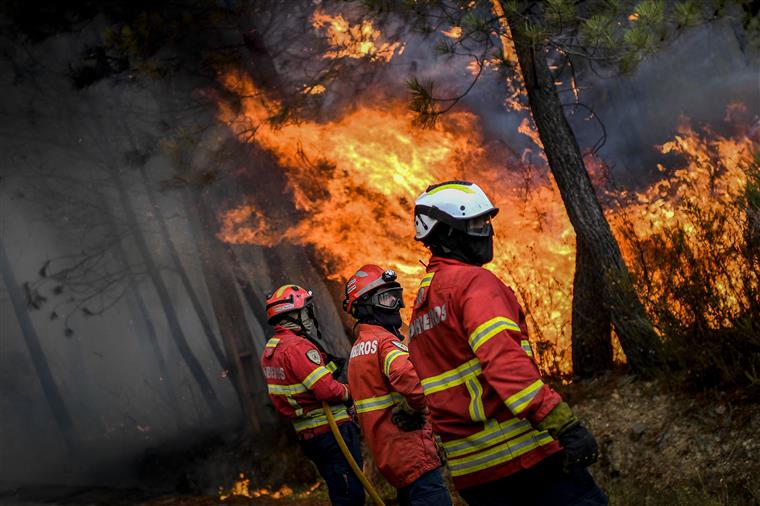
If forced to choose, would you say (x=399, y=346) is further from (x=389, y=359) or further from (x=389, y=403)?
(x=389, y=403)

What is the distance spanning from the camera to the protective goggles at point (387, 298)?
452 centimetres

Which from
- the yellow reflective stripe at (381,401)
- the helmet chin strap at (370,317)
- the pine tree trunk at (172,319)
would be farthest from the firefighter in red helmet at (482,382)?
the pine tree trunk at (172,319)

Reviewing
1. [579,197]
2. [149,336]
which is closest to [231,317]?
[149,336]

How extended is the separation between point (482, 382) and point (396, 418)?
4.64 feet

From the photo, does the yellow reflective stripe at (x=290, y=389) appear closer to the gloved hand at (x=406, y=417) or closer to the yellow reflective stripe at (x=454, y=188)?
the gloved hand at (x=406, y=417)

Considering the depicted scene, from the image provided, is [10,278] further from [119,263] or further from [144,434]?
[144,434]

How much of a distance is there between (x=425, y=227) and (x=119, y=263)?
1497 centimetres

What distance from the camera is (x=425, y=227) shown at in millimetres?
3012

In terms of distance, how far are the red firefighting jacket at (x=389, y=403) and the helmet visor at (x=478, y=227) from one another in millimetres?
1299

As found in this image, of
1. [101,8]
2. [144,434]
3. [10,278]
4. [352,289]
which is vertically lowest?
[144,434]

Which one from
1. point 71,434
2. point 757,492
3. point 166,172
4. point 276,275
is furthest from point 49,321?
point 757,492

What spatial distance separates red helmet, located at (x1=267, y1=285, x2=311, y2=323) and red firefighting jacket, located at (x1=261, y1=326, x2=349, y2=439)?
7.4 inches

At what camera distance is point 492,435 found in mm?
2768

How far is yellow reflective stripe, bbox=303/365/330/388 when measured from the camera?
198 inches
